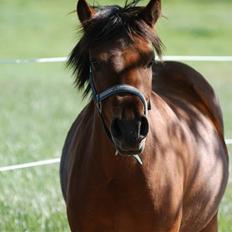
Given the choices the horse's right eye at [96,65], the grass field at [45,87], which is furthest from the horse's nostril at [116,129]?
the grass field at [45,87]

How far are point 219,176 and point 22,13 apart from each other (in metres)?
24.6

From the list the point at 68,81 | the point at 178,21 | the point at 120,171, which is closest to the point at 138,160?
the point at 120,171

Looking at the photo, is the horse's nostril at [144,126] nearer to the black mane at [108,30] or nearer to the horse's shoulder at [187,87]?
the black mane at [108,30]

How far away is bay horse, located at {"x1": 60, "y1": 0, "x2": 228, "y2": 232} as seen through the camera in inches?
176

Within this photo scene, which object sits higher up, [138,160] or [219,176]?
[138,160]

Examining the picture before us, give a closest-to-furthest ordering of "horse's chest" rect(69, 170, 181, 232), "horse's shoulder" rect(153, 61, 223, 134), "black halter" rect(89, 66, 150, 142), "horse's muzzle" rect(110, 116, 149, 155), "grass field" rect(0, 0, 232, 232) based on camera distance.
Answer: "horse's muzzle" rect(110, 116, 149, 155) < "black halter" rect(89, 66, 150, 142) < "horse's chest" rect(69, 170, 181, 232) < "horse's shoulder" rect(153, 61, 223, 134) < "grass field" rect(0, 0, 232, 232)

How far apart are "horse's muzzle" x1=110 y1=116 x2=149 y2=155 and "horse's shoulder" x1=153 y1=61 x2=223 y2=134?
168 cm

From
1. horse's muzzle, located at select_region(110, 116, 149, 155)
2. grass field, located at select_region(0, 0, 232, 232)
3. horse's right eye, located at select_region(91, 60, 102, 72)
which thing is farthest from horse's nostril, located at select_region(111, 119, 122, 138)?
grass field, located at select_region(0, 0, 232, 232)

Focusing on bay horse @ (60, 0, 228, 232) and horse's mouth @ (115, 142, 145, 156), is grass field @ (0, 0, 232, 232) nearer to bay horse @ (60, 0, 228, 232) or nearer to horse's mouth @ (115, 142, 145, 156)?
bay horse @ (60, 0, 228, 232)

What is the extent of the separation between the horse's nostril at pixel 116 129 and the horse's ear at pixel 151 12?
2.30ft

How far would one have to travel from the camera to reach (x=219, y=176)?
5.83 m

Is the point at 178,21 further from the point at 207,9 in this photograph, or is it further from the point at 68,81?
the point at 68,81

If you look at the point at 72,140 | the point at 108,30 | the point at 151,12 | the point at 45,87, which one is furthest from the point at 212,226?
the point at 45,87

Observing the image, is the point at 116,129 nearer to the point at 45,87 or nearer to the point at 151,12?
the point at 151,12
